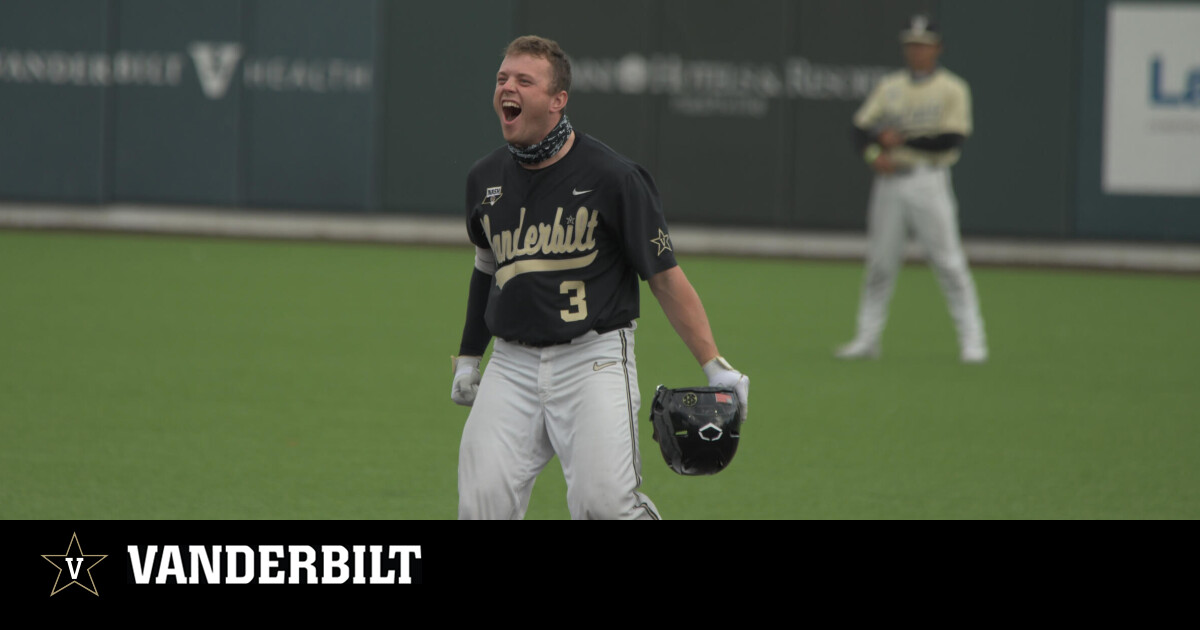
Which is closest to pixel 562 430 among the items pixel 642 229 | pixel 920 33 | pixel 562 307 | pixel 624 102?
pixel 562 307

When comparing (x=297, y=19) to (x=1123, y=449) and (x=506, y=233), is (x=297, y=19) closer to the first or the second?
(x=1123, y=449)

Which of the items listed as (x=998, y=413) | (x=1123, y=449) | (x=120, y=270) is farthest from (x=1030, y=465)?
(x=120, y=270)

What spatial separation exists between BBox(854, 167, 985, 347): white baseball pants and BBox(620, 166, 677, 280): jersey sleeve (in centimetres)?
749

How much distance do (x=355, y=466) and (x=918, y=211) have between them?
596cm

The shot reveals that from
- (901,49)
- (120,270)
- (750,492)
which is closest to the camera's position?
(750,492)

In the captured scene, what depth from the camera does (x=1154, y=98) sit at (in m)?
20.6

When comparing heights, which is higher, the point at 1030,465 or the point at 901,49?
the point at 901,49

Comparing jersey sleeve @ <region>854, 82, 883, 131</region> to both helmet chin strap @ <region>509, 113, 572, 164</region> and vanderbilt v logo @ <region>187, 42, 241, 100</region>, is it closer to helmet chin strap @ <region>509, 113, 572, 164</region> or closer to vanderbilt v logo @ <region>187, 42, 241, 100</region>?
helmet chin strap @ <region>509, 113, 572, 164</region>

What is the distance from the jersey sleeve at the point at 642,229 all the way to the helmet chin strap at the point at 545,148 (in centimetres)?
27

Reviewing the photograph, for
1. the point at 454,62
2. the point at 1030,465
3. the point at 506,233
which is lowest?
the point at 1030,465

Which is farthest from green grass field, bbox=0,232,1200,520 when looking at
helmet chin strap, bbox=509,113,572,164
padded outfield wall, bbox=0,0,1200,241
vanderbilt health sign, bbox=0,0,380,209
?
vanderbilt health sign, bbox=0,0,380,209

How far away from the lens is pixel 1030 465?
8570mm

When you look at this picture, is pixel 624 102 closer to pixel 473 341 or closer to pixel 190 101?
pixel 190 101

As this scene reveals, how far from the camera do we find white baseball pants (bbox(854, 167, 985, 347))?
40.5ft
